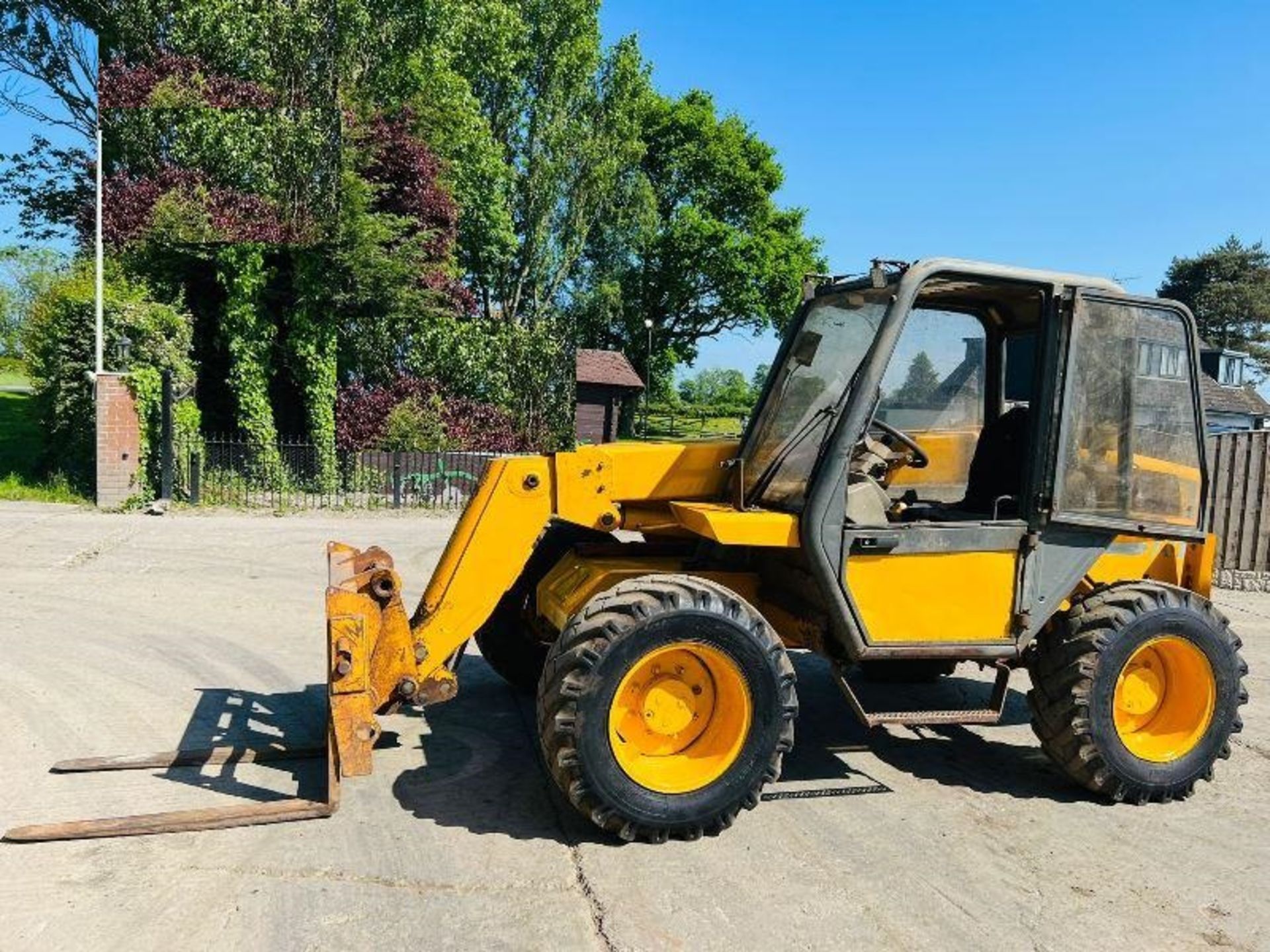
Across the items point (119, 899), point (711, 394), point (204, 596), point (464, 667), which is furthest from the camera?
point (711, 394)

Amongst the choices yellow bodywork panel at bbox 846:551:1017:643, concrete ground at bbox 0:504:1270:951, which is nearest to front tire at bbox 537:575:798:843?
concrete ground at bbox 0:504:1270:951

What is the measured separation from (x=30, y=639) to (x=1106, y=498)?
7259mm

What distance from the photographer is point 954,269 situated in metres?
4.46

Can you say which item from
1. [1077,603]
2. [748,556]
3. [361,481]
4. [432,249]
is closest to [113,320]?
[361,481]

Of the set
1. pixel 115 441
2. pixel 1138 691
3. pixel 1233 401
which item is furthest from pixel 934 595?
pixel 1233 401

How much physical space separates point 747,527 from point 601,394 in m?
31.2

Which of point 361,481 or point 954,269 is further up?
point 954,269

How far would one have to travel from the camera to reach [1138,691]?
4.84 m

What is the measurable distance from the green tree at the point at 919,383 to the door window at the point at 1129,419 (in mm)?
816

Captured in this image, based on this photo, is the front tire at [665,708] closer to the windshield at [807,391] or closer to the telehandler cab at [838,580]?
the telehandler cab at [838,580]

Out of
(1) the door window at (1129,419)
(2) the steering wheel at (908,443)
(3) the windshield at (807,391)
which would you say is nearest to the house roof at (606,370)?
(2) the steering wheel at (908,443)

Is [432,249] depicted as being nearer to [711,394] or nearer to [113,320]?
[113,320]

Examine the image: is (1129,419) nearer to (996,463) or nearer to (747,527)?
(996,463)

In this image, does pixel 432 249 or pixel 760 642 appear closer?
pixel 760 642
